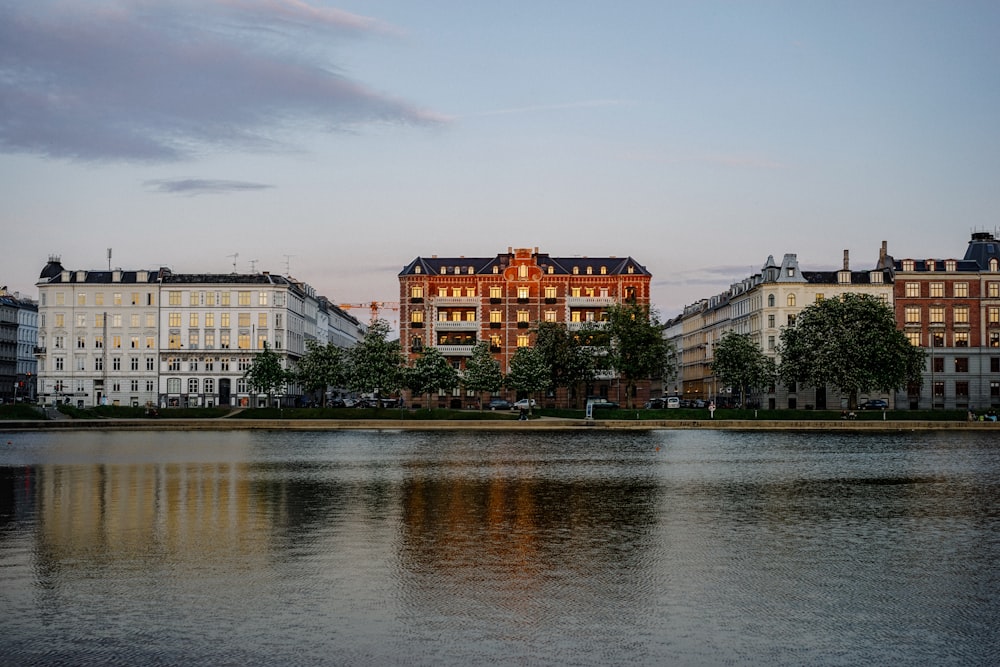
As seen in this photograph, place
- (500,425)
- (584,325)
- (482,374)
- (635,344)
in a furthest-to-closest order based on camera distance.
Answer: (584,325) → (482,374) → (635,344) → (500,425)

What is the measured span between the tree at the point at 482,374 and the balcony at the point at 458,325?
20005 millimetres

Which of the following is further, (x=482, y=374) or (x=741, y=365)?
(x=482, y=374)

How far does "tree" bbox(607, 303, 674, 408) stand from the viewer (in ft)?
477

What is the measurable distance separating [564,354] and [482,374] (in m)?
12.9

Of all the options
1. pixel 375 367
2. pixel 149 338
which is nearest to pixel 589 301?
pixel 375 367

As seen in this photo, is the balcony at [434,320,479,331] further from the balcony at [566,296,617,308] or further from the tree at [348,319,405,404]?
the tree at [348,319,405,404]

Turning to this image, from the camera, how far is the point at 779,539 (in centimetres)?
2648

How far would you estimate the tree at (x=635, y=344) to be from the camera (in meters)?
146

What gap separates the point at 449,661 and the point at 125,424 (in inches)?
4127

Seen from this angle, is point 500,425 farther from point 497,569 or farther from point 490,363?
point 497,569

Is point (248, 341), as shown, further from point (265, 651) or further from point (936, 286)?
point (265, 651)

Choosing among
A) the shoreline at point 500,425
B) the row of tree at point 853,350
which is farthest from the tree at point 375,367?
the row of tree at point 853,350

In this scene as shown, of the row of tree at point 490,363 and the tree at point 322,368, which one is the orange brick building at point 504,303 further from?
the tree at point 322,368

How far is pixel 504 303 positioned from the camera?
171500mm
